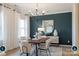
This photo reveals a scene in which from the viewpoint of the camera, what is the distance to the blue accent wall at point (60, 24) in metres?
3.20

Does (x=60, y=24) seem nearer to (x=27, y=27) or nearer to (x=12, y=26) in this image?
(x=27, y=27)

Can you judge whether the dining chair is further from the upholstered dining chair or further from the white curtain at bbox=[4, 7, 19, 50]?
the white curtain at bbox=[4, 7, 19, 50]

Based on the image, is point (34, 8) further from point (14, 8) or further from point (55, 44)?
point (55, 44)

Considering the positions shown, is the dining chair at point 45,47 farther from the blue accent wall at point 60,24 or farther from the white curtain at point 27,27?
the white curtain at point 27,27

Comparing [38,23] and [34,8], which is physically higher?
[34,8]

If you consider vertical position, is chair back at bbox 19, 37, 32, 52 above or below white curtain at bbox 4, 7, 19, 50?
below

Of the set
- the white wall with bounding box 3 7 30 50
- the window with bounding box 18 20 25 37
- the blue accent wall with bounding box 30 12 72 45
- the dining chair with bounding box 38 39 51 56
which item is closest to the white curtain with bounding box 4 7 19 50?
the white wall with bounding box 3 7 30 50

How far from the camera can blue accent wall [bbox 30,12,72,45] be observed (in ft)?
10.5

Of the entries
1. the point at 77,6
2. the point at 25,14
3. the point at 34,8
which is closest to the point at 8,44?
the point at 25,14

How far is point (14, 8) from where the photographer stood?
3.07 metres

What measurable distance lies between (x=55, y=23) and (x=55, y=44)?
57cm

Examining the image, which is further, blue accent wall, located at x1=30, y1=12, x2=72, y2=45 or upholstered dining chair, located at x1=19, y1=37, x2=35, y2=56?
upholstered dining chair, located at x1=19, y1=37, x2=35, y2=56

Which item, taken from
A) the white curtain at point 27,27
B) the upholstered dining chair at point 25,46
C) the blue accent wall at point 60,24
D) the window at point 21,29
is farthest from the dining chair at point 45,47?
the window at point 21,29

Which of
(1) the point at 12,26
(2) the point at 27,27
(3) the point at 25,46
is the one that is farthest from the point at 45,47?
(1) the point at 12,26
